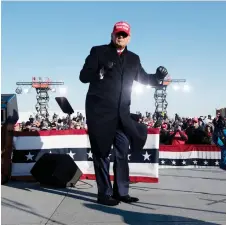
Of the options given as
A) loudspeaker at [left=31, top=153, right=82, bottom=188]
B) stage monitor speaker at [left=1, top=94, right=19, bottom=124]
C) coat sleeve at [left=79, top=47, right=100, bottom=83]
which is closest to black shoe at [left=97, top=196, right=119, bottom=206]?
loudspeaker at [left=31, top=153, right=82, bottom=188]

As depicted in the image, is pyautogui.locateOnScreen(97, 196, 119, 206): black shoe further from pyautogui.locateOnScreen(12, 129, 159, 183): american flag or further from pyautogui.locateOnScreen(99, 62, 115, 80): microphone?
pyautogui.locateOnScreen(12, 129, 159, 183): american flag

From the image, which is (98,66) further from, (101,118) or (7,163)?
(7,163)

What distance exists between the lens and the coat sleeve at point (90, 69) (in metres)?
3.46

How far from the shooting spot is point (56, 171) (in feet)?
14.6

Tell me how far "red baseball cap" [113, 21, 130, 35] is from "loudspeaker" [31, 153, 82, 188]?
194 cm

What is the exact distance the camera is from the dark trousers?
3.68 metres

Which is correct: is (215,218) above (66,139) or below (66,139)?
below

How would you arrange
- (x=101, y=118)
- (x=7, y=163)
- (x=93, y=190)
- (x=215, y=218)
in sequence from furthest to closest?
(x=7, y=163) → (x=93, y=190) → (x=101, y=118) → (x=215, y=218)

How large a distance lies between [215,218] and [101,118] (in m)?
1.43

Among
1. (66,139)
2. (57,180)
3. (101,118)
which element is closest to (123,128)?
(101,118)

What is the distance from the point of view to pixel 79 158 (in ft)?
18.1

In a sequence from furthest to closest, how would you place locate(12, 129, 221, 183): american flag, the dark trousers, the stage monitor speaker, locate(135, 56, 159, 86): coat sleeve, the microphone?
locate(12, 129, 221, 183): american flag, the stage monitor speaker, locate(135, 56, 159, 86): coat sleeve, the dark trousers, the microphone

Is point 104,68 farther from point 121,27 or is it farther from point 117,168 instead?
point 117,168

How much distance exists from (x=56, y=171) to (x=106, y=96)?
4.69 ft
